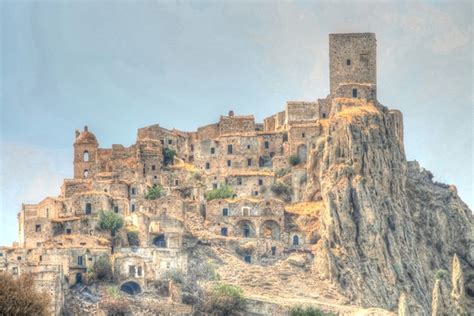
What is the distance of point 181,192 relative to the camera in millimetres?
113125

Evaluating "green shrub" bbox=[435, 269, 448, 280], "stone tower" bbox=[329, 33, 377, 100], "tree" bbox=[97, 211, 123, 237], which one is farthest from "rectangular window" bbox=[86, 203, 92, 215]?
"green shrub" bbox=[435, 269, 448, 280]

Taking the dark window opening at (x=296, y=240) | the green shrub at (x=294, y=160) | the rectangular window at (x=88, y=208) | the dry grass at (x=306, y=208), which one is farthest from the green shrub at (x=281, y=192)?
the rectangular window at (x=88, y=208)

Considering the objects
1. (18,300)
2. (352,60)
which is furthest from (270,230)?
(18,300)

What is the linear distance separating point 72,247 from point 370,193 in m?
25.4

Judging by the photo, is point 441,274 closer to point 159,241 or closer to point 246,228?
point 246,228

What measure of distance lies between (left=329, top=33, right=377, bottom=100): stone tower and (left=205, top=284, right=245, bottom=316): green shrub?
93.3ft

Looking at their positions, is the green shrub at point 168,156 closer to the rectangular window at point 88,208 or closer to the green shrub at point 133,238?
the rectangular window at point 88,208

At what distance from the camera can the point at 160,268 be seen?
99.0 m

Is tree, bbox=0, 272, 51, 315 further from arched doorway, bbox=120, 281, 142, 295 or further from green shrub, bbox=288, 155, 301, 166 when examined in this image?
green shrub, bbox=288, 155, 301, 166

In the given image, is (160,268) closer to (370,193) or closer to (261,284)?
(261,284)

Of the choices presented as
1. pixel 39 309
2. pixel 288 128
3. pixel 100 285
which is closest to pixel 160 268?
pixel 100 285

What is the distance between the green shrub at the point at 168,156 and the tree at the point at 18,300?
5530 centimetres

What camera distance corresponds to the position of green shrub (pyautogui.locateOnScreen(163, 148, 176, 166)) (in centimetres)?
11956

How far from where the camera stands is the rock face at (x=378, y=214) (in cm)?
10381
